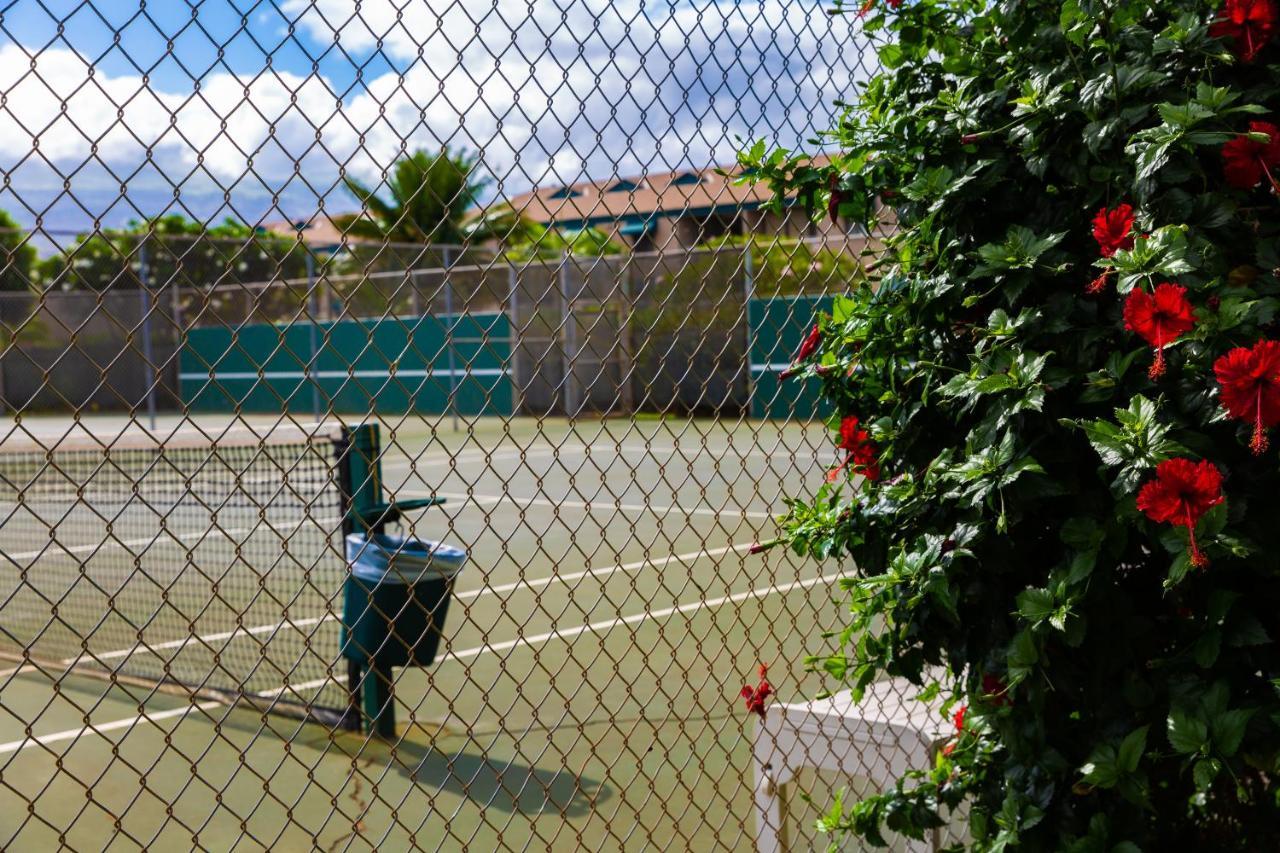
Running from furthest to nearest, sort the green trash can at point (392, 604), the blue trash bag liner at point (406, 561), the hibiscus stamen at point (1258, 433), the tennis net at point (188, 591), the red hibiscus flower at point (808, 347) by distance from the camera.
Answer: the tennis net at point (188, 591)
the green trash can at point (392, 604)
the blue trash bag liner at point (406, 561)
the red hibiscus flower at point (808, 347)
the hibiscus stamen at point (1258, 433)

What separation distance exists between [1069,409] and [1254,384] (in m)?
0.38

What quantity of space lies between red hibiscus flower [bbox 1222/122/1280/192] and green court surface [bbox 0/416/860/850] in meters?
1.09

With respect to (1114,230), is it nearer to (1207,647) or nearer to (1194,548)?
(1194,548)

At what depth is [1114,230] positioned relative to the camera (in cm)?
238

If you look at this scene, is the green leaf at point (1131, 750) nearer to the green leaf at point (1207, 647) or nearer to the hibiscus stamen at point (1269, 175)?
the green leaf at point (1207, 647)

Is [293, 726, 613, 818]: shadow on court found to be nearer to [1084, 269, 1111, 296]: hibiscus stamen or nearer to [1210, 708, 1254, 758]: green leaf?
[1210, 708, 1254, 758]: green leaf

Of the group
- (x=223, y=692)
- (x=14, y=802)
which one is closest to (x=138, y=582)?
(x=223, y=692)

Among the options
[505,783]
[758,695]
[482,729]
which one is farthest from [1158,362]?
[482,729]

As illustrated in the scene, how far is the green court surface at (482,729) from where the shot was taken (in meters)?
2.99

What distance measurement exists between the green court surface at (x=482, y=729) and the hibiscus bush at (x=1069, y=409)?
327 millimetres

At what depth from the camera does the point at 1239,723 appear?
7.30 feet

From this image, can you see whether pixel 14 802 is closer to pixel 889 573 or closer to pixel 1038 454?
pixel 889 573

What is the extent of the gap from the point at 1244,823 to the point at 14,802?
12.8 ft

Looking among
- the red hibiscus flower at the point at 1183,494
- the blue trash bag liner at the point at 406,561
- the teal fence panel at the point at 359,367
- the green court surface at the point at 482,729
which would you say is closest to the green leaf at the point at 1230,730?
the red hibiscus flower at the point at 1183,494
